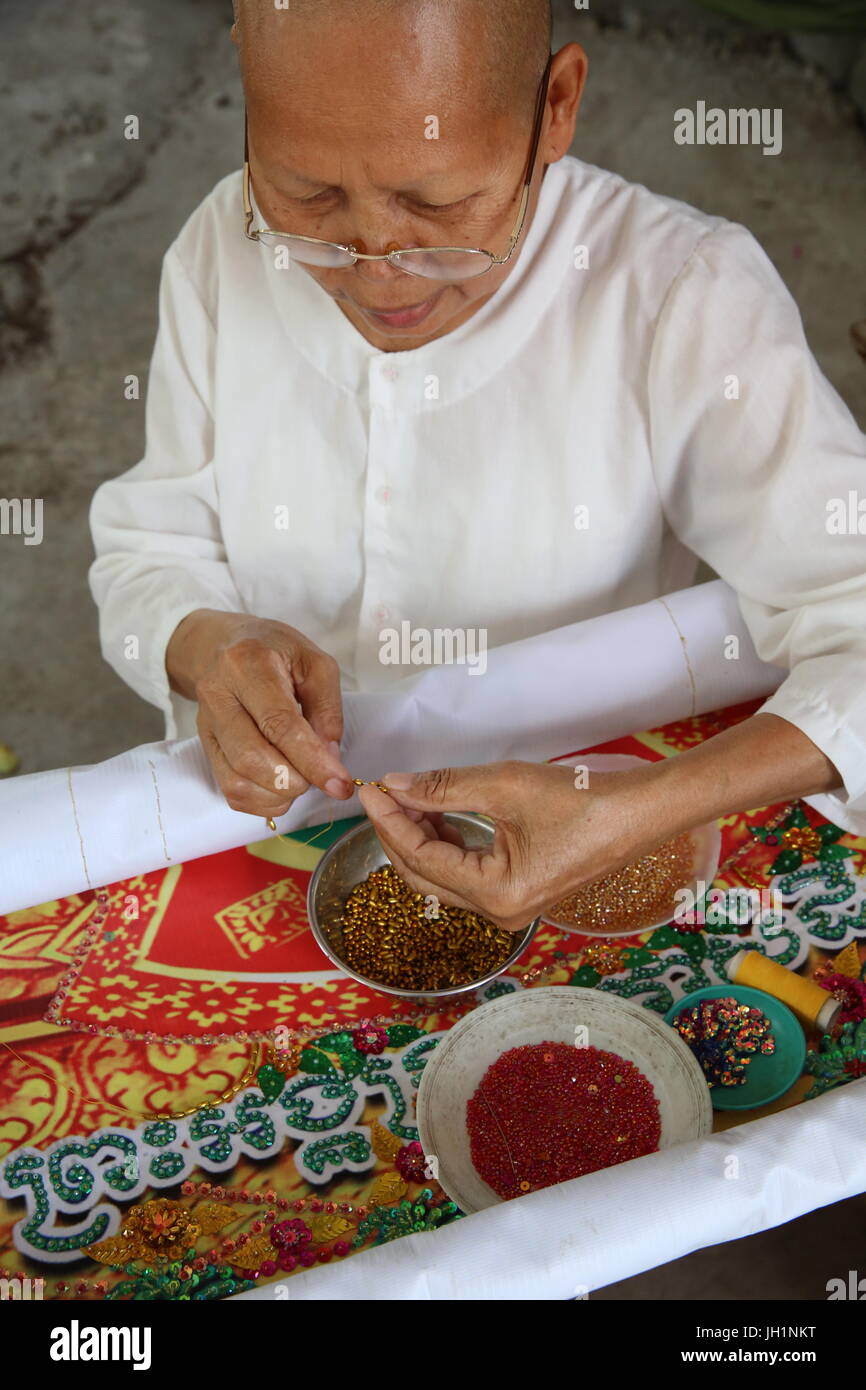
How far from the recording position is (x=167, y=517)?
2.05 metres

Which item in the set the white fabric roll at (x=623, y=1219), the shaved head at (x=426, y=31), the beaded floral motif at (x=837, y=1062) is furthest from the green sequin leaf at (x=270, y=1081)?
the shaved head at (x=426, y=31)

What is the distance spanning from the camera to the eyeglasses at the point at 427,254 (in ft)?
4.69

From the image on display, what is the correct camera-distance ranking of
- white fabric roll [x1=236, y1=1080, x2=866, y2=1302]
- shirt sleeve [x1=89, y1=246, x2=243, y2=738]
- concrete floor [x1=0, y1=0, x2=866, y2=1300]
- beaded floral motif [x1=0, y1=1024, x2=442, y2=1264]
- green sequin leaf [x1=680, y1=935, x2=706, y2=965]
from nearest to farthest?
white fabric roll [x1=236, y1=1080, x2=866, y2=1302]
beaded floral motif [x1=0, y1=1024, x2=442, y2=1264]
green sequin leaf [x1=680, y1=935, x2=706, y2=965]
shirt sleeve [x1=89, y1=246, x2=243, y2=738]
concrete floor [x1=0, y1=0, x2=866, y2=1300]

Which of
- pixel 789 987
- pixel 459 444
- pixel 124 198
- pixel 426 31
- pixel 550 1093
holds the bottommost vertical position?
pixel 550 1093

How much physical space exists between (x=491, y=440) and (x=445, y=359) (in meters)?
0.14

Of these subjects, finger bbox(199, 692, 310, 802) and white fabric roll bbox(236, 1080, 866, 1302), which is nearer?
white fabric roll bbox(236, 1080, 866, 1302)

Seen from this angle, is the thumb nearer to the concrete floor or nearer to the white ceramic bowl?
the white ceramic bowl

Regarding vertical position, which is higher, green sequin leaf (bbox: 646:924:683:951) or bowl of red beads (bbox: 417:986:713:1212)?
green sequin leaf (bbox: 646:924:683:951)

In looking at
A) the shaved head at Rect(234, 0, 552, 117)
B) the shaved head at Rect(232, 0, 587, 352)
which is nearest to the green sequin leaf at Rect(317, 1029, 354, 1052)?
the shaved head at Rect(232, 0, 587, 352)

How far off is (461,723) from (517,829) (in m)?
0.36

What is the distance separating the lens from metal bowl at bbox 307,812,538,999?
1.49 m

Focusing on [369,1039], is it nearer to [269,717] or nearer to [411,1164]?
[411,1164]

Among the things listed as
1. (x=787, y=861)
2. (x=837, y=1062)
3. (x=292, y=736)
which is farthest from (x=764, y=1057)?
(x=292, y=736)

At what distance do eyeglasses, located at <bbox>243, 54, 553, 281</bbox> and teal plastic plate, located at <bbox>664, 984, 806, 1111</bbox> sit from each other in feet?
2.96
